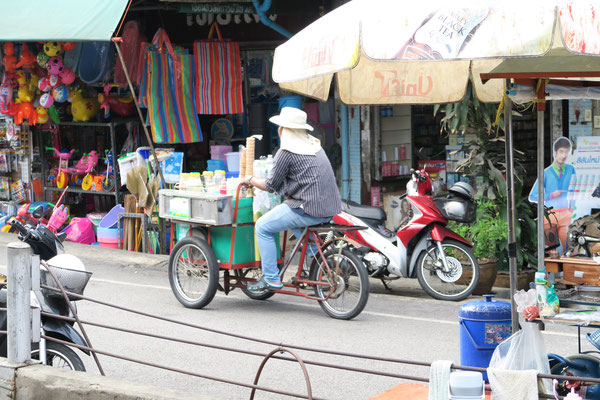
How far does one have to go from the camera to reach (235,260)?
30.6ft

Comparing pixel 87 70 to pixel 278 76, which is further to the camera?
pixel 87 70

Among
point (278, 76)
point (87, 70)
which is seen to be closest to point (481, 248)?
point (278, 76)

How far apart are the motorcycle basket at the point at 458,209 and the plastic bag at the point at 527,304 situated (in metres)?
4.39

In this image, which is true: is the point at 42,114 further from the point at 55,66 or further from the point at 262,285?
the point at 262,285

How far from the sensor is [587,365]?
5.47m

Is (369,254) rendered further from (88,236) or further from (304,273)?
(88,236)

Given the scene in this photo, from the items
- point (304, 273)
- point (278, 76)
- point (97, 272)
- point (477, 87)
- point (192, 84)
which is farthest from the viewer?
point (192, 84)

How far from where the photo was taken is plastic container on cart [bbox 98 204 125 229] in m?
13.7

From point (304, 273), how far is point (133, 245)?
15.9ft

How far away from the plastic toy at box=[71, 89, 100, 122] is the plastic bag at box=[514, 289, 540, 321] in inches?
392

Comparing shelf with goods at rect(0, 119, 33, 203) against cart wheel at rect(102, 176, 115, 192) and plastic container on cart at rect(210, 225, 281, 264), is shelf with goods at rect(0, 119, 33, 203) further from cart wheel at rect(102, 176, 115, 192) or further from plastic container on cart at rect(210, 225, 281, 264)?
plastic container on cart at rect(210, 225, 281, 264)

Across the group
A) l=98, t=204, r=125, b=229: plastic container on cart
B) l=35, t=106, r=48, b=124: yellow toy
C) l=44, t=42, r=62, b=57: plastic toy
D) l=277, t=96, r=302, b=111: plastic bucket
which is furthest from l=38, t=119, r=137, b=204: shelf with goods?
l=277, t=96, r=302, b=111: plastic bucket

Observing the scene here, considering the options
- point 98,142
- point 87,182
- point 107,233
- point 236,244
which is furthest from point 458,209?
point 98,142

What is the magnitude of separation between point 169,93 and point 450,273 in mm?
5314
